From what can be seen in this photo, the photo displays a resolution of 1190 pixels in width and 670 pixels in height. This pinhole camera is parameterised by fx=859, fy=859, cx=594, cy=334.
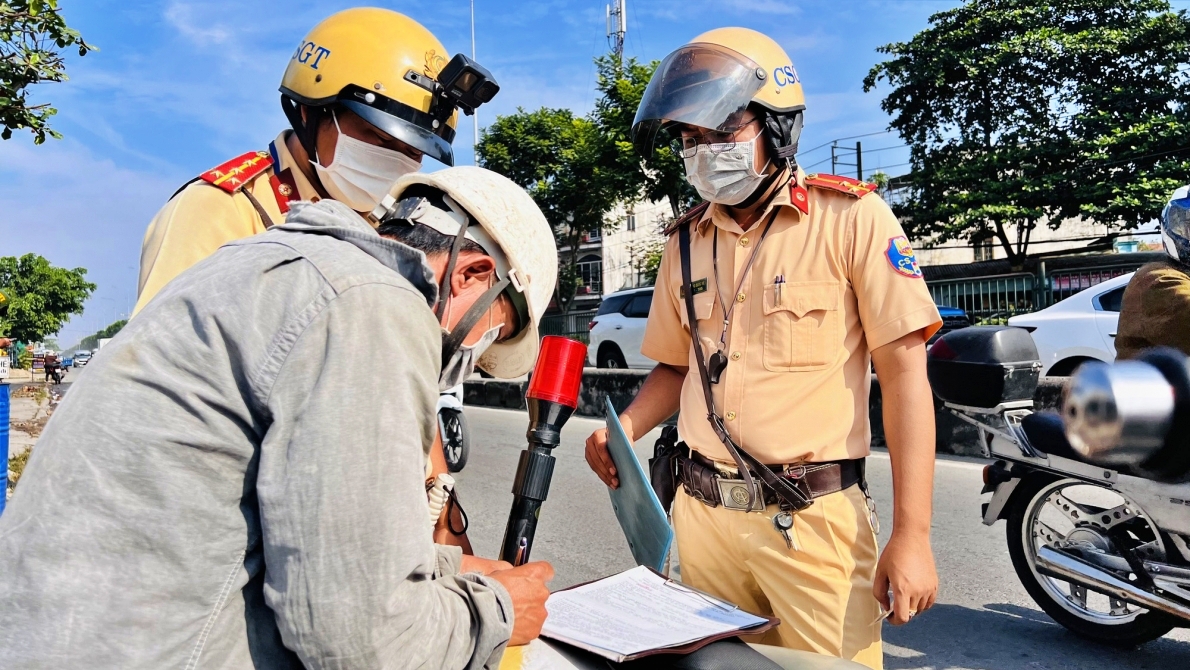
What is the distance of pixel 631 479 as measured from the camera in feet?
6.13

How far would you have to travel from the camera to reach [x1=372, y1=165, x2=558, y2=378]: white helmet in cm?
139

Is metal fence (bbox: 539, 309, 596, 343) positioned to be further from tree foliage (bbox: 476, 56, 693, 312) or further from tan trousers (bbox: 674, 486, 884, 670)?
tan trousers (bbox: 674, 486, 884, 670)

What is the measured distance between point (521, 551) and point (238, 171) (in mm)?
1305

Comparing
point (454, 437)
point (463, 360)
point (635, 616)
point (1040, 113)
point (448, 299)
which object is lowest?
point (454, 437)

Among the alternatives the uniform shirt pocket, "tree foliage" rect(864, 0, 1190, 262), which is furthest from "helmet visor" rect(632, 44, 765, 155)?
"tree foliage" rect(864, 0, 1190, 262)

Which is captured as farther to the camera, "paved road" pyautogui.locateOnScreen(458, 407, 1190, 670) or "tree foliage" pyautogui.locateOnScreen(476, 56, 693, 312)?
"tree foliage" pyautogui.locateOnScreen(476, 56, 693, 312)

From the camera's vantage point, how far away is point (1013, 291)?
634 inches

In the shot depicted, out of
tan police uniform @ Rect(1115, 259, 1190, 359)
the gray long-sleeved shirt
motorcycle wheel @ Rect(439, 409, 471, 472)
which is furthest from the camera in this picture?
motorcycle wheel @ Rect(439, 409, 471, 472)

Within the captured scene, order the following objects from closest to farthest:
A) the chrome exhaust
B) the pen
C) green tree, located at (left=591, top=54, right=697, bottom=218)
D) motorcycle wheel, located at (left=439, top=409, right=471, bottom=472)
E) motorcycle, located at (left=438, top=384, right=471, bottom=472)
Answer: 1. the pen
2. the chrome exhaust
3. motorcycle, located at (left=438, top=384, right=471, bottom=472)
4. motorcycle wheel, located at (left=439, top=409, right=471, bottom=472)
5. green tree, located at (left=591, top=54, right=697, bottom=218)

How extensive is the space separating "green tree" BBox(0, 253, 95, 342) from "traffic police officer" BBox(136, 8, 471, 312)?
79371 mm

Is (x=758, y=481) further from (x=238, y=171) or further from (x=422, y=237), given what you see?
(x=238, y=171)

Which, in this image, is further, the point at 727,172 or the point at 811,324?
the point at 727,172

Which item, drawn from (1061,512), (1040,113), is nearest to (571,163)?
(1040,113)

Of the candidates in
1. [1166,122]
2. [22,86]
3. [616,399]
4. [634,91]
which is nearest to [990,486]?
[22,86]
